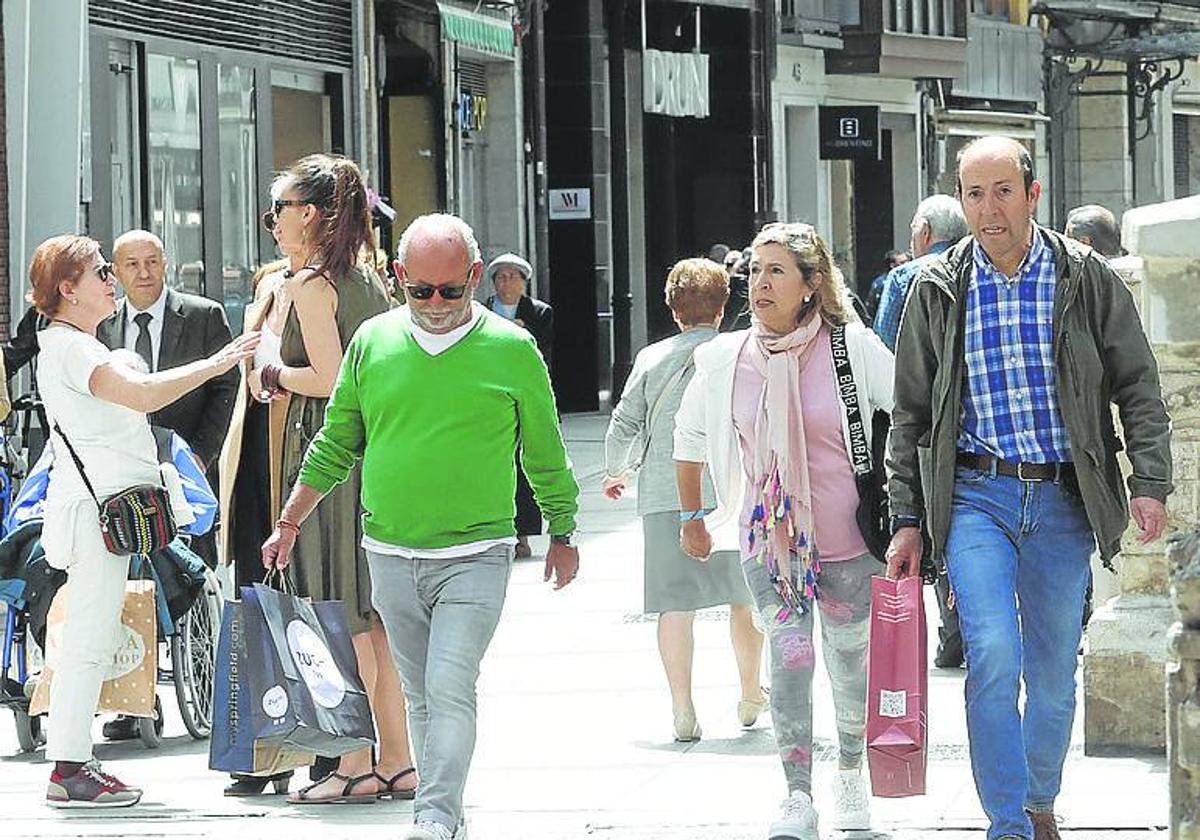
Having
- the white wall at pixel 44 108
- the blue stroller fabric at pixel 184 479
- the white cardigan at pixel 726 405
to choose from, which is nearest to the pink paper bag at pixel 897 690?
the white cardigan at pixel 726 405

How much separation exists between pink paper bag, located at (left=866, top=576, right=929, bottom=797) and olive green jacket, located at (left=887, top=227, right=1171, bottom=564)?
0.19 m

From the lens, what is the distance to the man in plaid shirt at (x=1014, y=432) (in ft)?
22.0

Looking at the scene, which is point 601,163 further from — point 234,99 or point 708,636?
point 708,636

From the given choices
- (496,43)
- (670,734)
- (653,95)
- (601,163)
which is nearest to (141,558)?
(670,734)

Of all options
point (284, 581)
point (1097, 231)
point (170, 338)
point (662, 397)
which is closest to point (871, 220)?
point (1097, 231)

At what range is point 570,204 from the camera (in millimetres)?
30625

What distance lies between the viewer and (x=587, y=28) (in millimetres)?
30734

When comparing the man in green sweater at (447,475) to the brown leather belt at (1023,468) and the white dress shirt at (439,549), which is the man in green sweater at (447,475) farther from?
the brown leather belt at (1023,468)

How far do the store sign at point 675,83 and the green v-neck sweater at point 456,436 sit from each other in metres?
26.0

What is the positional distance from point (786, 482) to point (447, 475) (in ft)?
3.35

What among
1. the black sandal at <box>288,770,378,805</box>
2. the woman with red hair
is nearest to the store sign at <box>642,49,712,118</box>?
the woman with red hair

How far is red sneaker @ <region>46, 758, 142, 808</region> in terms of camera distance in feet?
28.2

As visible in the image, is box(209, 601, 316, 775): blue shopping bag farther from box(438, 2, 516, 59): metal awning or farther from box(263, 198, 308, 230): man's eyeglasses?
box(438, 2, 516, 59): metal awning

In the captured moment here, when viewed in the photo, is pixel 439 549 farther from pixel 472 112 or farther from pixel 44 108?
pixel 472 112
